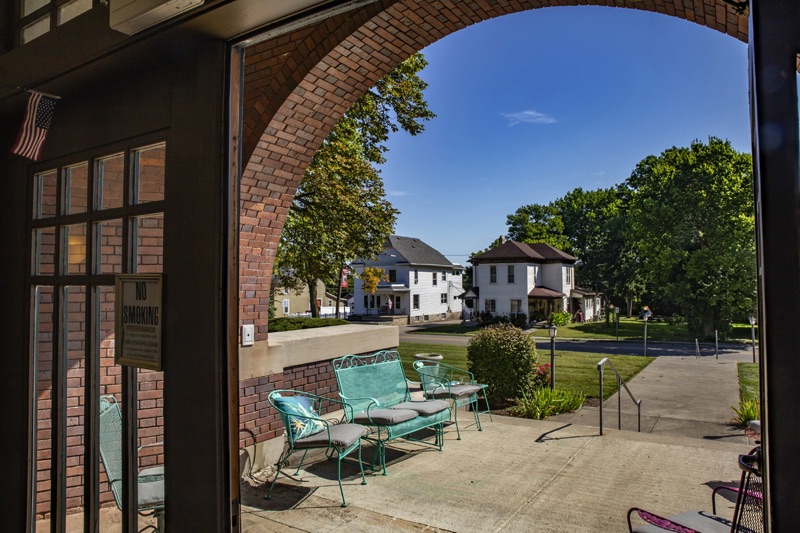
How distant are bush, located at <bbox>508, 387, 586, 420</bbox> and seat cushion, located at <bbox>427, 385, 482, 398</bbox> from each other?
92.7 inches

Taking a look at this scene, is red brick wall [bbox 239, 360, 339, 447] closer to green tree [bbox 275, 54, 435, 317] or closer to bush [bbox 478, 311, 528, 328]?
green tree [bbox 275, 54, 435, 317]

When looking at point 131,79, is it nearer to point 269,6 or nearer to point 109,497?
point 269,6

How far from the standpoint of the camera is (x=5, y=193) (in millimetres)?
2623

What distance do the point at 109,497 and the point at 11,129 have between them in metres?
1.82

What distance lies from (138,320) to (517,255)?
4119 cm

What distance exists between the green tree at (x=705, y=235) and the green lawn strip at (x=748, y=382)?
35.4 ft

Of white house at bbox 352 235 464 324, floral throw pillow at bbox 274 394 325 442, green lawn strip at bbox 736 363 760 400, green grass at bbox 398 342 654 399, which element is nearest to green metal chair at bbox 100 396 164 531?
floral throw pillow at bbox 274 394 325 442

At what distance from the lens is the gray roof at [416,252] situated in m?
47.3

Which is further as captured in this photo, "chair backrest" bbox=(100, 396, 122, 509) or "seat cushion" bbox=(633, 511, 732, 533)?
"seat cushion" bbox=(633, 511, 732, 533)

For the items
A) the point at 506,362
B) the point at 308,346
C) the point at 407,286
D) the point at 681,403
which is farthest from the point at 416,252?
the point at 308,346

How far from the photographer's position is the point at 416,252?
49.4m

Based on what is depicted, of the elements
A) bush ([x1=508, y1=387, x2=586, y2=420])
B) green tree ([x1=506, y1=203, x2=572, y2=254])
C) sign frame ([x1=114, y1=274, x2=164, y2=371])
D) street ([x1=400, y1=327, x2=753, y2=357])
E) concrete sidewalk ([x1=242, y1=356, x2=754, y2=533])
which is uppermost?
green tree ([x1=506, y1=203, x2=572, y2=254])

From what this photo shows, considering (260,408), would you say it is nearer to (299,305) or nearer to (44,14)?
(44,14)

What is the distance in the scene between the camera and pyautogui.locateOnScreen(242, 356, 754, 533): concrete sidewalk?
439 cm
